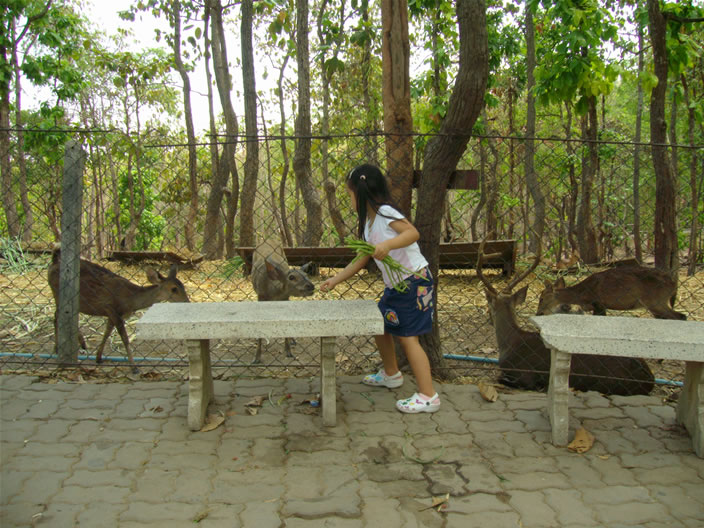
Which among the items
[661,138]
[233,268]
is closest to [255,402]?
[661,138]

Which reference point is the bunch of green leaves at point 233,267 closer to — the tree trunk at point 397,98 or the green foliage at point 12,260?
the green foliage at point 12,260

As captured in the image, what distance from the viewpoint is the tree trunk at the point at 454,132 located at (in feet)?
12.6

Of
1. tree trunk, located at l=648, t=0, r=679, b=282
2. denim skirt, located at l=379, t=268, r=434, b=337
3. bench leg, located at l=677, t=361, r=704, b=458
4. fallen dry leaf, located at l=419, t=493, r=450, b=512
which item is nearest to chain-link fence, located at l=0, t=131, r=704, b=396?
tree trunk, located at l=648, t=0, r=679, b=282

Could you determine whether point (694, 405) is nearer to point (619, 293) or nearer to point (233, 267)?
point (619, 293)

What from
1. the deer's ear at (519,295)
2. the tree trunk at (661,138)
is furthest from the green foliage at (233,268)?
the tree trunk at (661,138)

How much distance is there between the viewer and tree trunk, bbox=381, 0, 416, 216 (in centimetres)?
426

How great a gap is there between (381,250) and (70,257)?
2.58m

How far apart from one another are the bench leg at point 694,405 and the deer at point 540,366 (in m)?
0.49

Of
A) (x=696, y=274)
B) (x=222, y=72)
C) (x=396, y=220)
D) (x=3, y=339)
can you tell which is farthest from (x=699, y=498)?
(x=222, y=72)

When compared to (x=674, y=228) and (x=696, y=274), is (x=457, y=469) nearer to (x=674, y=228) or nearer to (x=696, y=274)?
(x=674, y=228)

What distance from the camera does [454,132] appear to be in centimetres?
399

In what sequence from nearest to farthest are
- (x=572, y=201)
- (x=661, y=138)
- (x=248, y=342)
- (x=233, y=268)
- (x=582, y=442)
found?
1. (x=582, y=442)
2. (x=661, y=138)
3. (x=248, y=342)
4. (x=572, y=201)
5. (x=233, y=268)

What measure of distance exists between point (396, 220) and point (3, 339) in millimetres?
4260

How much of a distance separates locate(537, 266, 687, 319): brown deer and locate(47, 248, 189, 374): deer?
3.94m
